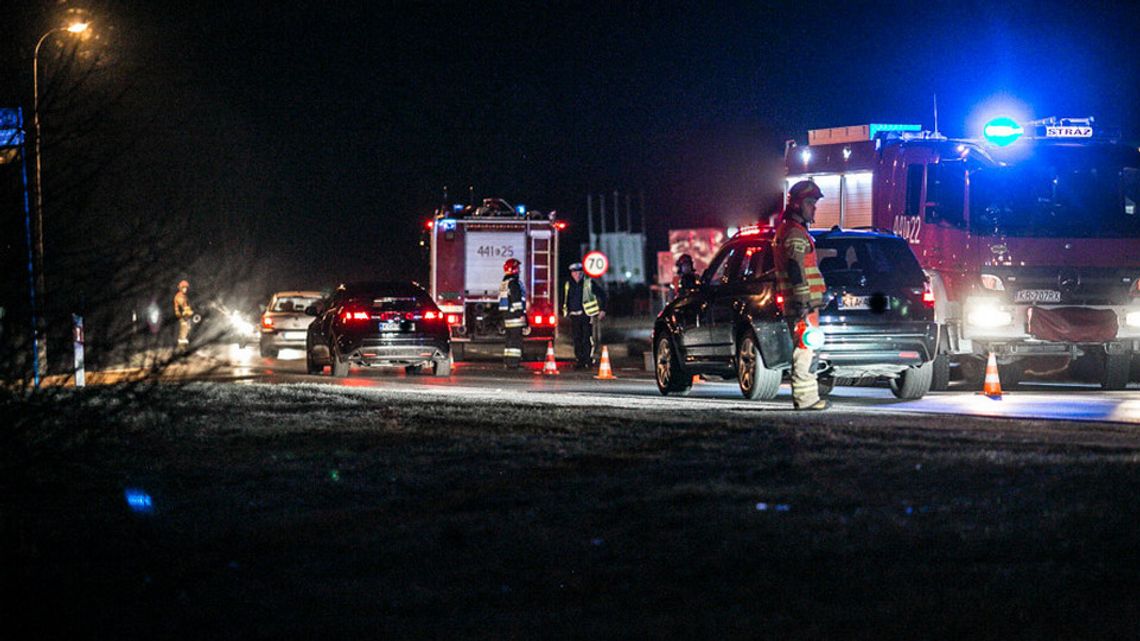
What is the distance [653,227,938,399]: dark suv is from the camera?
15.1 metres

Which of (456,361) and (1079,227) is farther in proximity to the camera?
(456,361)

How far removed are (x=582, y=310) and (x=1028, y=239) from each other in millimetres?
8424

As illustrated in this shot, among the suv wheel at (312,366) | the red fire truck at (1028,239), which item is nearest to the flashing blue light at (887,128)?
the red fire truck at (1028,239)

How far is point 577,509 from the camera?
8398 mm

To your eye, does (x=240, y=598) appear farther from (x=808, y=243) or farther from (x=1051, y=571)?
(x=808, y=243)

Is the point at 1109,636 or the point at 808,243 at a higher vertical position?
the point at 808,243

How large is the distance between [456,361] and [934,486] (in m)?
20.7

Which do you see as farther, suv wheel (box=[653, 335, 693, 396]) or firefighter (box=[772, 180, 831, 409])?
suv wheel (box=[653, 335, 693, 396])

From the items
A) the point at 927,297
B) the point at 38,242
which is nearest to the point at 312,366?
the point at 927,297

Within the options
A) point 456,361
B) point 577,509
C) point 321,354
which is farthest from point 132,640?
point 456,361

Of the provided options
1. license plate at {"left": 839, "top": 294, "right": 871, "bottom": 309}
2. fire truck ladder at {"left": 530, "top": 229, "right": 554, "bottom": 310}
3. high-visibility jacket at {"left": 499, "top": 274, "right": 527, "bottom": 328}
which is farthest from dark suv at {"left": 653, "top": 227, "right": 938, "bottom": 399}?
fire truck ladder at {"left": 530, "top": 229, "right": 554, "bottom": 310}

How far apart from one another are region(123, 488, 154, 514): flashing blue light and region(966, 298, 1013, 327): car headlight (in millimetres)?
11040

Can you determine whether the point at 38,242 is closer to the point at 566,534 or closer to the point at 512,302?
the point at 566,534

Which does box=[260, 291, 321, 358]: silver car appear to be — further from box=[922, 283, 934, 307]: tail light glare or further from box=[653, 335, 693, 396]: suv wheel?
box=[922, 283, 934, 307]: tail light glare
